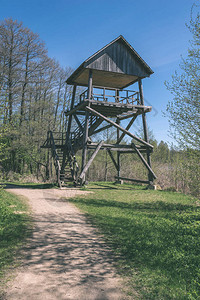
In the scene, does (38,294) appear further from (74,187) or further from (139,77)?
(139,77)

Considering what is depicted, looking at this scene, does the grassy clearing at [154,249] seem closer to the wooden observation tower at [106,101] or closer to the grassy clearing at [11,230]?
the grassy clearing at [11,230]

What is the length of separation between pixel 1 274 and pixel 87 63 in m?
14.8

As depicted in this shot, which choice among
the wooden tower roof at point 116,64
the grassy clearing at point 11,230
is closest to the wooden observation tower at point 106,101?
the wooden tower roof at point 116,64

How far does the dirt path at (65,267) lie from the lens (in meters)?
4.09

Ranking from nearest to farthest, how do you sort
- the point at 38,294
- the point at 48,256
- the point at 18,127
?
the point at 38,294, the point at 48,256, the point at 18,127

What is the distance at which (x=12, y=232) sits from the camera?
7016 millimetres

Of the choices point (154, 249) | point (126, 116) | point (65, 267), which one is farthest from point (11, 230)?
point (126, 116)

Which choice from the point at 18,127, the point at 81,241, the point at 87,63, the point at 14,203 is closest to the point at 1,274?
the point at 81,241

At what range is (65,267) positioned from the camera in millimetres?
5051

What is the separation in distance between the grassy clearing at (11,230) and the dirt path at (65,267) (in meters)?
0.30

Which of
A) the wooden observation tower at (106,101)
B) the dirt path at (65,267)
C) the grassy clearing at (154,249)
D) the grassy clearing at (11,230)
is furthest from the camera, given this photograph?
the wooden observation tower at (106,101)

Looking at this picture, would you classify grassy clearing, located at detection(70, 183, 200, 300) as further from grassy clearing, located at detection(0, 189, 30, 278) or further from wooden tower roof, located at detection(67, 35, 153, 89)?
wooden tower roof, located at detection(67, 35, 153, 89)

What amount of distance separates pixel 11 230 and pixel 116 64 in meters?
14.1

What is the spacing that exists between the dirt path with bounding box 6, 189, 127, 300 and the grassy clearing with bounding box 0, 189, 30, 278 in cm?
30
